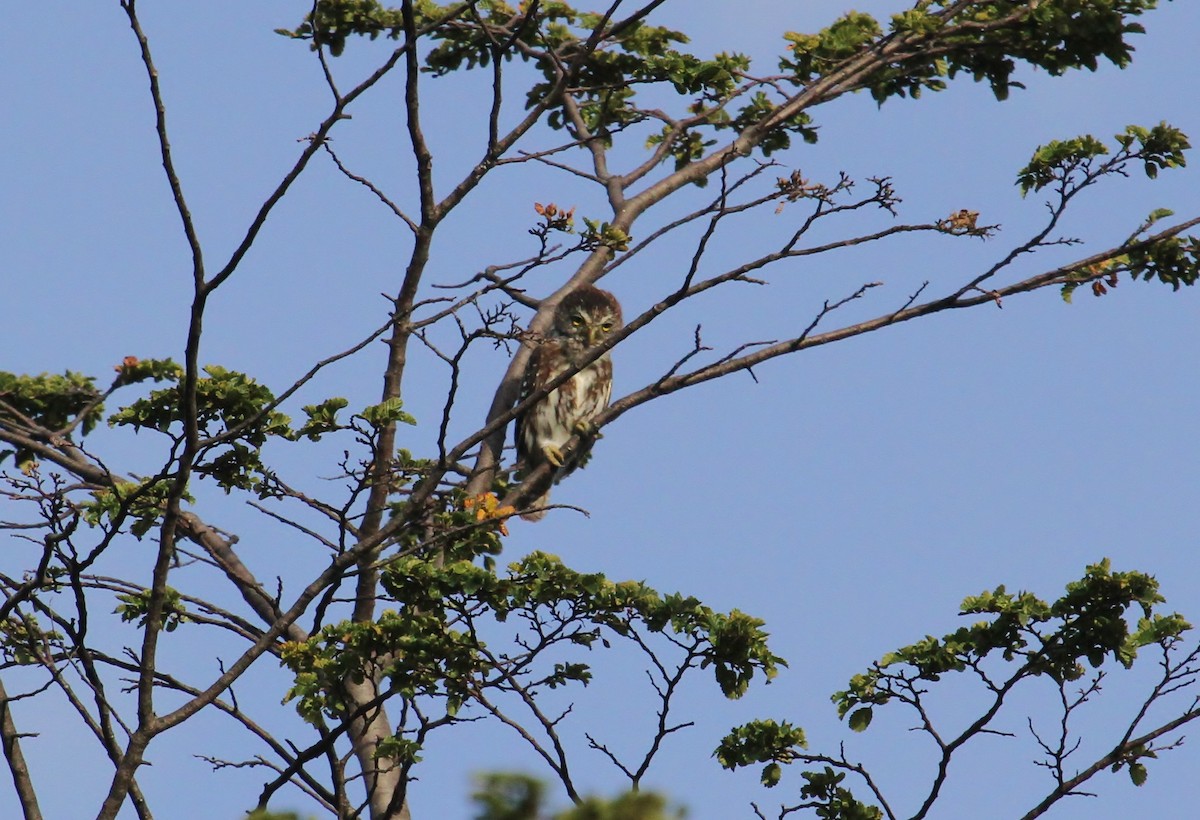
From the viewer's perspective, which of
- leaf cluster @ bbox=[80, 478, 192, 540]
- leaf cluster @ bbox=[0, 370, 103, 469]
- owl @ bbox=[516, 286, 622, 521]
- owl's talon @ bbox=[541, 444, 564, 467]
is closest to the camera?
leaf cluster @ bbox=[80, 478, 192, 540]

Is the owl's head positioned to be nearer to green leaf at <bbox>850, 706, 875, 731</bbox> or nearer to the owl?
the owl

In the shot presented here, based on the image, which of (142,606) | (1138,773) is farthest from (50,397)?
(1138,773)

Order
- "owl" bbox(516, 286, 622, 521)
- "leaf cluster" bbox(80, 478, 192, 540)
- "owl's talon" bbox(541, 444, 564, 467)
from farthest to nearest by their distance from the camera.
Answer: "owl" bbox(516, 286, 622, 521), "owl's talon" bbox(541, 444, 564, 467), "leaf cluster" bbox(80, 478, 192, 540)

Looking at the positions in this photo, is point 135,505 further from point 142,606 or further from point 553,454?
point 553,454

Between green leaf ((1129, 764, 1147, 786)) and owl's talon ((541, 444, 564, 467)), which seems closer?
green leaf ((1129, 764, 1147, 786))

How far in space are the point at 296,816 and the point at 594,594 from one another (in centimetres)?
400

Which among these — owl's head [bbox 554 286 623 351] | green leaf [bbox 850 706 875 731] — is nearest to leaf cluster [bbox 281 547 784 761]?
green leaf [bbox 850 706 875 731]

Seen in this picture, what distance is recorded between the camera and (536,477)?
7.90 m

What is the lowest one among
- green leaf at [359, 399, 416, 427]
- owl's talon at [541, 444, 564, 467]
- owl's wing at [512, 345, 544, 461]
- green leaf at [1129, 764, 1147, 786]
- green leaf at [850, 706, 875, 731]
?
green leaf at [1129, 764, 1147, 786]

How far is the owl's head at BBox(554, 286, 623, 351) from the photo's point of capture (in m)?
9.31

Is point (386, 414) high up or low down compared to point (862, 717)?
up

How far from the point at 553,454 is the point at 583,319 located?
1.24 metres

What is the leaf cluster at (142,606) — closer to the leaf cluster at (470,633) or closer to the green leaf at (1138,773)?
the leaf cluster at (470,633)

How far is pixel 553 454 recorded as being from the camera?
8492mm
